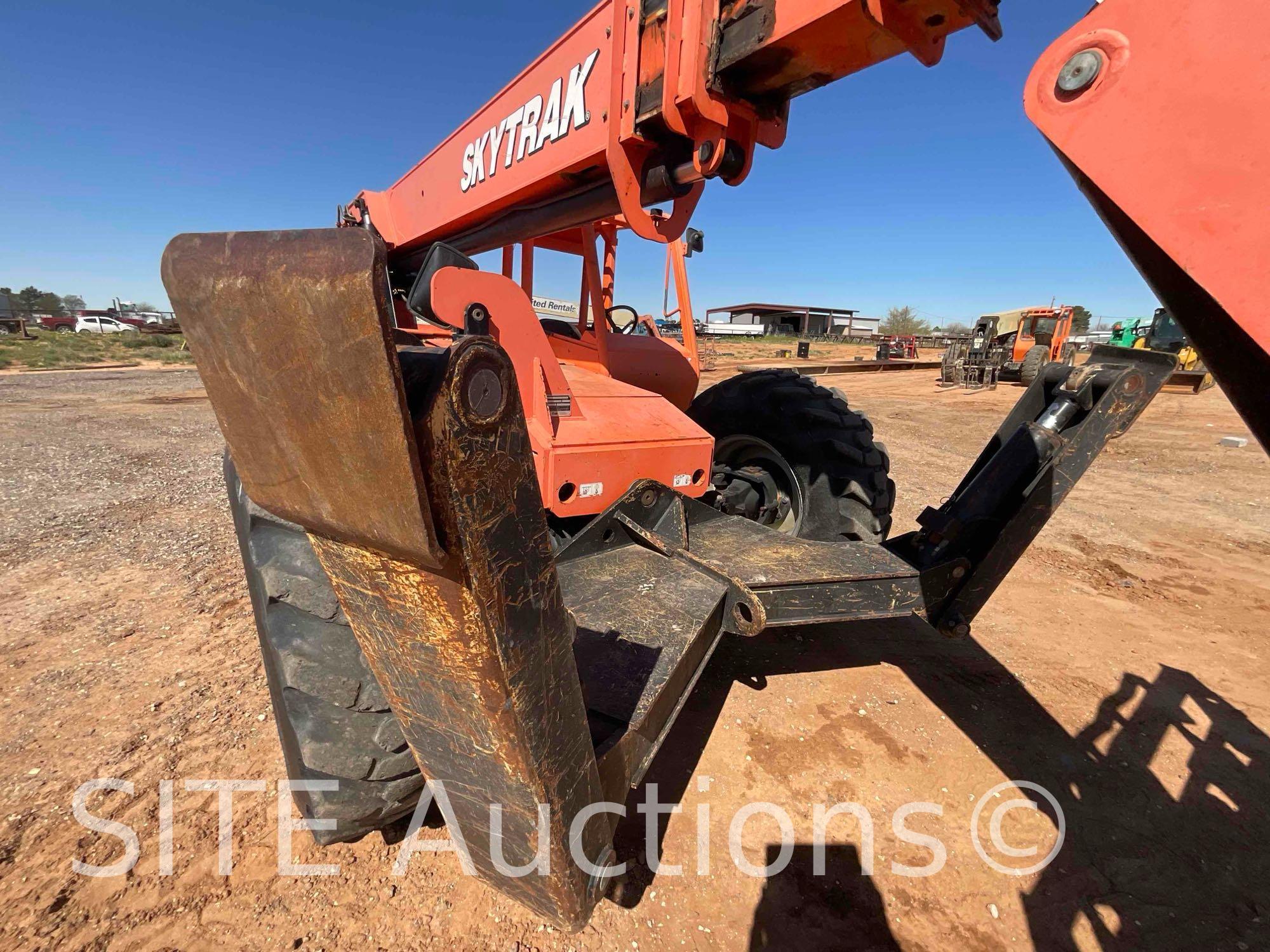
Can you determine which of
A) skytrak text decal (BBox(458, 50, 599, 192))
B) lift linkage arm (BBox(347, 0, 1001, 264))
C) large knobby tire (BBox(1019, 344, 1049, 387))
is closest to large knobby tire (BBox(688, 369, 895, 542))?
lift linkage arm (BBox(347, 0, 1001, 264))

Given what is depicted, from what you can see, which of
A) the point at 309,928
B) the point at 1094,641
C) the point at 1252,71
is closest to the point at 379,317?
the point at 1252,71

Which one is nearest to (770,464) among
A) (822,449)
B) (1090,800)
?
(822,449)

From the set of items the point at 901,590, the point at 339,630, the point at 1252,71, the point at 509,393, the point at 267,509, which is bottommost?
the point at 901,590

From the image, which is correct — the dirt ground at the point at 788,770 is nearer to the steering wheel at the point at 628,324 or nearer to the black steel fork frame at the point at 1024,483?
the black steel fork frame at the point at 1024,483

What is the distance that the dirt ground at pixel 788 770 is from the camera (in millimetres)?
1709

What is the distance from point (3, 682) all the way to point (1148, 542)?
304 inches

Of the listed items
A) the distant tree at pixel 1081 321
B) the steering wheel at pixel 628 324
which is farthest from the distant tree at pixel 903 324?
the steering wheel at pixel 628 324

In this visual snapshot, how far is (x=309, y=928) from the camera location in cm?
163

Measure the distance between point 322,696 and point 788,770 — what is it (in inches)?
69.1

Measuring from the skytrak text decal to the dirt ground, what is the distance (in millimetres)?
2426

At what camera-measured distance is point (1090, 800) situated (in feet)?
7.41

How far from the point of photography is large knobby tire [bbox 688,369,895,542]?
291 centimetres

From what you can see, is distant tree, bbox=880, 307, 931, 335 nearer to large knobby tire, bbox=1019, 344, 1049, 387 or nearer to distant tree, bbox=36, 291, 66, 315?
large knobby tire, bbox=1019, 344, 1049, 387

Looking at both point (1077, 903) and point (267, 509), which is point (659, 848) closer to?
point (1077, 903)
